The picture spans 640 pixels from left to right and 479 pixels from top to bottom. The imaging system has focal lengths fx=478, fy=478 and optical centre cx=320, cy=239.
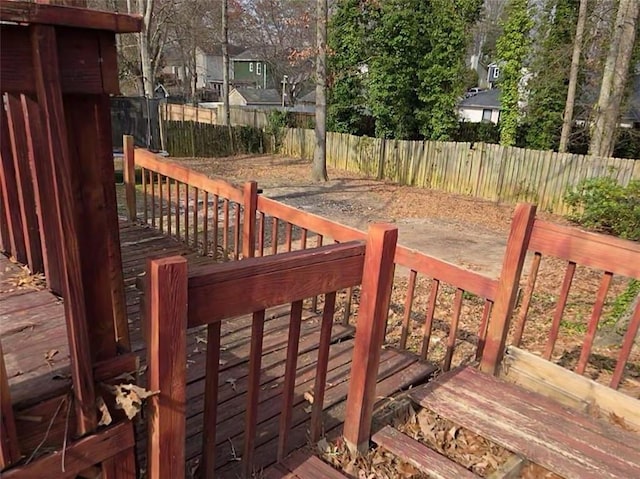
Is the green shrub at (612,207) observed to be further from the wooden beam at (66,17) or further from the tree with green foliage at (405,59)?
the wooden beam at (66,17)

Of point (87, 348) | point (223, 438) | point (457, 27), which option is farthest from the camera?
Answer: point (457, 27)

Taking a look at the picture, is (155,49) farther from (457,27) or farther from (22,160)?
(22,160)

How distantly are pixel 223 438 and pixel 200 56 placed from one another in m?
54.4

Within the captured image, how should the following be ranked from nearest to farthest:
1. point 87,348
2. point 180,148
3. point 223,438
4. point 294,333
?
1. point 87,348
2. point 294,333
3. point 223,438
4. point 180,148

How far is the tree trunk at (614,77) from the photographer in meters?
10.7

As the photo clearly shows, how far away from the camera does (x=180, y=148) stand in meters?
16.6

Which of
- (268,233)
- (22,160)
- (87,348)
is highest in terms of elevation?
(22,160)

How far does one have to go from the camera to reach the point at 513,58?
53.1ft

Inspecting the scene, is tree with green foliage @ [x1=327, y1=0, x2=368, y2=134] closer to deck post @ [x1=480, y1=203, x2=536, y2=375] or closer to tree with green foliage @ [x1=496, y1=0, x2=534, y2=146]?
tree with green foliage @ [x1=496, y1=0, x2=534, y2=146]

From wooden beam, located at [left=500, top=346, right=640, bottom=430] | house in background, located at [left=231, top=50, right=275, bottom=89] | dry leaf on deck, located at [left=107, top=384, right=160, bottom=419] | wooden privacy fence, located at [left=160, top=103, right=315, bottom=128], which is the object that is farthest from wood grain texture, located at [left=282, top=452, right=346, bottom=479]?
house in background, located at [left=231, top=50, right=275, bottom=89]

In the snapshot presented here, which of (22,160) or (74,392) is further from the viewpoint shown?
(22,160)

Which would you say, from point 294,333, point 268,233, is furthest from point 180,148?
point 294,333

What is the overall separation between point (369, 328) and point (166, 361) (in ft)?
2.80

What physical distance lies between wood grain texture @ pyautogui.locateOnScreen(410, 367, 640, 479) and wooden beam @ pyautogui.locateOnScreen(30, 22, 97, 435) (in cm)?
161
